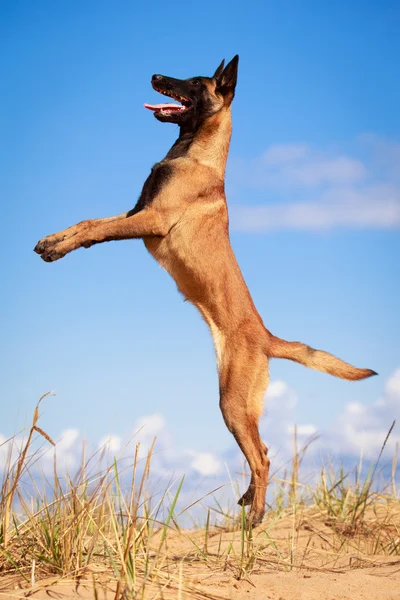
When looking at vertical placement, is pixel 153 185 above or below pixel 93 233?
above

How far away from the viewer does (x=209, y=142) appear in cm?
591

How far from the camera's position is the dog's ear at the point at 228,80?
19.2 feet

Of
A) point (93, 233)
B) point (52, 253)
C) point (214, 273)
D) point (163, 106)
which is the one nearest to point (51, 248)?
point (52, 253)

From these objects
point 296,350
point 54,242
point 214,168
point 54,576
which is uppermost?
point 214,168

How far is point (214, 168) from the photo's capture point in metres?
5.88

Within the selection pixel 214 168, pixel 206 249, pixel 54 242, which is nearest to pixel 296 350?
pixel 206 249

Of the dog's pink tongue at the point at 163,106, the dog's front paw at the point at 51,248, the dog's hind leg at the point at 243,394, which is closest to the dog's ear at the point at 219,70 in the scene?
the dog's pink tongue at the point at 163,106

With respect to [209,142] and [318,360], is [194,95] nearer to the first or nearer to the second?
[209,142]

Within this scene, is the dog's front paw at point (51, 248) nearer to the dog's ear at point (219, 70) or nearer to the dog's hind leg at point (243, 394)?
the dog's hind leg at point (243, 394)

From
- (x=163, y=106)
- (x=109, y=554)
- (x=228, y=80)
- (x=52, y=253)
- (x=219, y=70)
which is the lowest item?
(x=109, y=554)

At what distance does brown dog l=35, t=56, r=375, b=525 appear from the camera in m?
5.23

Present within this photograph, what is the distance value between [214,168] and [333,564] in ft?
11.0

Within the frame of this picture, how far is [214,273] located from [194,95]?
1.68 meters

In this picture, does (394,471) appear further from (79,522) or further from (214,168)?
(79,522)
